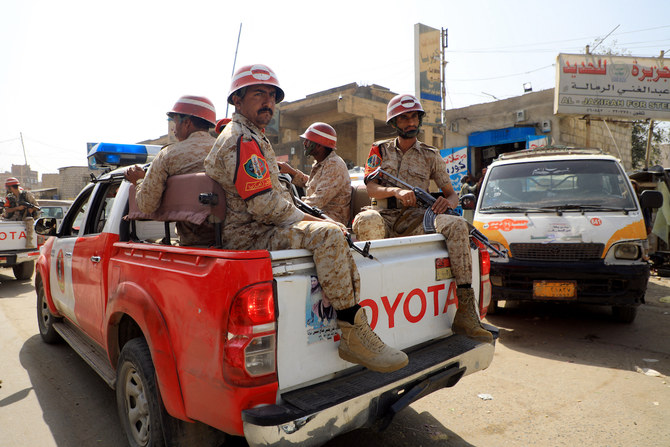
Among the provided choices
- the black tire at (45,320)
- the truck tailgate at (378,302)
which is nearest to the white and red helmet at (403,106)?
the truck tailgate at (378,302)

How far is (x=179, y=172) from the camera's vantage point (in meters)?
2.68

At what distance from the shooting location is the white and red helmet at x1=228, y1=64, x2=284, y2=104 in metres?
2.46

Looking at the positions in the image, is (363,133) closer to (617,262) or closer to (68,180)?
(617,262)

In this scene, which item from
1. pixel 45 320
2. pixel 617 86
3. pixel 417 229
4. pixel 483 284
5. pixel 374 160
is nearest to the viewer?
pixel 483 284

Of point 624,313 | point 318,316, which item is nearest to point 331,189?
point 318,316

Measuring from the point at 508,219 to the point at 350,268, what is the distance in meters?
3.46

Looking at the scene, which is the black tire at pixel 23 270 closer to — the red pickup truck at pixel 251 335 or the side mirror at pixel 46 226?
the side mirror at pixel 46 226

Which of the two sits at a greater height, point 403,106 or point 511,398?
point 403,106

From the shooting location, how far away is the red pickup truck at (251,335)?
65.7 inches

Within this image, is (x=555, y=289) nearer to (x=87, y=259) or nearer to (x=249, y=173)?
(x=249, y=173)

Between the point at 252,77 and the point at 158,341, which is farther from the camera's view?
the point at 252,77

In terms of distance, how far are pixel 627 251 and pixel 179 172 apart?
432 centimetres

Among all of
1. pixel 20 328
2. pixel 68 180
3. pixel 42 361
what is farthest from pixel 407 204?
pixel 68 180

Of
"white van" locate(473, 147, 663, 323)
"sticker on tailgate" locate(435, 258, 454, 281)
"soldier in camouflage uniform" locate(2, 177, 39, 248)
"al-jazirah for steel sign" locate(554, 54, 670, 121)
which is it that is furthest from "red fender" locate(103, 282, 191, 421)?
"al-jazirah for steel sign" locate(554, 54, 670, 121)
